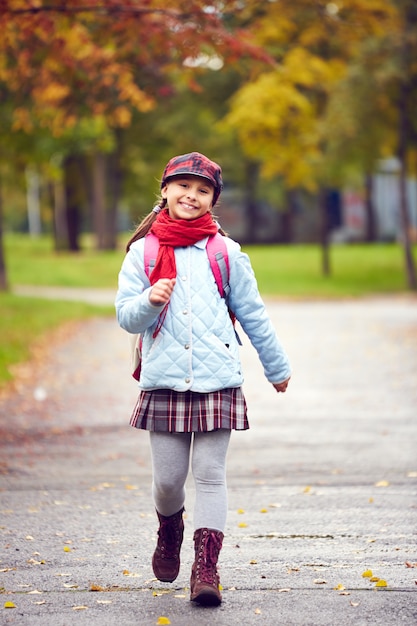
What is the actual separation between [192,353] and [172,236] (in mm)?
471

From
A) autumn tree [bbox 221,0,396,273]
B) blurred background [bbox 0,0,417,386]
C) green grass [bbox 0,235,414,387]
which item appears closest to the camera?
blurred background [bbox 0,0,417,386]

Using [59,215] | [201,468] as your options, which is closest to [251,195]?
[59,215]

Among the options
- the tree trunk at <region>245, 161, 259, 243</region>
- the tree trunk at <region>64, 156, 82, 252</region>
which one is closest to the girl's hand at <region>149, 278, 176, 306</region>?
the tree trunk at <region>64, 156, 82, 252</region>

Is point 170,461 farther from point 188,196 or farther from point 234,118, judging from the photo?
point 234,118

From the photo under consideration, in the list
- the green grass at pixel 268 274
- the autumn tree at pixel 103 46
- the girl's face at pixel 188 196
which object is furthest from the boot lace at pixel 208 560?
the green grass at pixel 268 274

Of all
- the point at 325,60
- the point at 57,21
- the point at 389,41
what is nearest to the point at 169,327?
the point at 57,21

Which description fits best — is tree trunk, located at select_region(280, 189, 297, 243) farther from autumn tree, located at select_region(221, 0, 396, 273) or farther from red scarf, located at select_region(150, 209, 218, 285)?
red scarf, located at select_region(150, 209, 218, 285)

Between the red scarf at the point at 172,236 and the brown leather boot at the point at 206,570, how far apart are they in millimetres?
1024

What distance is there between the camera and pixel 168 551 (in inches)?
182

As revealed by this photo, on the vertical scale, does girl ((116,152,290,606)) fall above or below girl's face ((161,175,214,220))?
below

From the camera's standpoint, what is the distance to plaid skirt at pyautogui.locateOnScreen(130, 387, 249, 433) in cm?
449

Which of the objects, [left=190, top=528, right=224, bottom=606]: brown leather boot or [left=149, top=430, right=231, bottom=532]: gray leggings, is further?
[left=149, top=430, right=231, bottom=532]: gray leggings

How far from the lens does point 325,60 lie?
34.0 m

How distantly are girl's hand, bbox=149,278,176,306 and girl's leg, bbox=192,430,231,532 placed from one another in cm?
59
